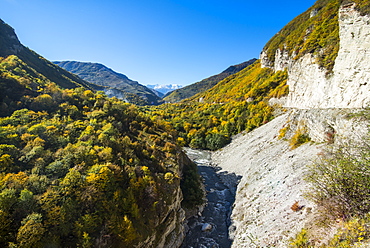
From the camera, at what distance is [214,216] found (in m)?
23.8

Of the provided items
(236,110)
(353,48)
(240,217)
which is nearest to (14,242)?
(240,217)

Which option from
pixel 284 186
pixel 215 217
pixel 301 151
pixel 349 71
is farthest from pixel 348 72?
pixel 215 217

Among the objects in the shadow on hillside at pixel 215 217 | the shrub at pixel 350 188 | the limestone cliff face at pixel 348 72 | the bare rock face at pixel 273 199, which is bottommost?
the shadow on hillside at pixel 215 217

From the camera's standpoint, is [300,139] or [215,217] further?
[300,139]

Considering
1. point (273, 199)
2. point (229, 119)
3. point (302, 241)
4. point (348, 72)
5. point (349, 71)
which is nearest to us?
point (302, 241)

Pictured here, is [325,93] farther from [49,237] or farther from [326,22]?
[49,237]

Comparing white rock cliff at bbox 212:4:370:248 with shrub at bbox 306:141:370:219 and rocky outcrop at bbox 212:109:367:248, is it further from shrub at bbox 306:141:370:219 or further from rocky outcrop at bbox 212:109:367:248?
shrub at bbox 306:141:370:219

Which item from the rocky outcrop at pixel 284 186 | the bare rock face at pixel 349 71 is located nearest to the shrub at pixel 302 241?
the rocky outcrop at pixel 284 186

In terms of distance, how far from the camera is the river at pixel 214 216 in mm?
19125

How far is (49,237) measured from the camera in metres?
10.1

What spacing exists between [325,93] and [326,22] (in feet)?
95.6

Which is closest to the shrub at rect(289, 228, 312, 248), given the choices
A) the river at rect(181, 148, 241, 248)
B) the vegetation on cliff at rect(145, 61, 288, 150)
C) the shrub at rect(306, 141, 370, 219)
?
the shrub at rect(306, 141, 370, 219)

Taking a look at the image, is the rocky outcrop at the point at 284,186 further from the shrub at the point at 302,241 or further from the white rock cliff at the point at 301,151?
the shrub at the point at 302,241

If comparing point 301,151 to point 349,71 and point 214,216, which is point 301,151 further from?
point 214,216
